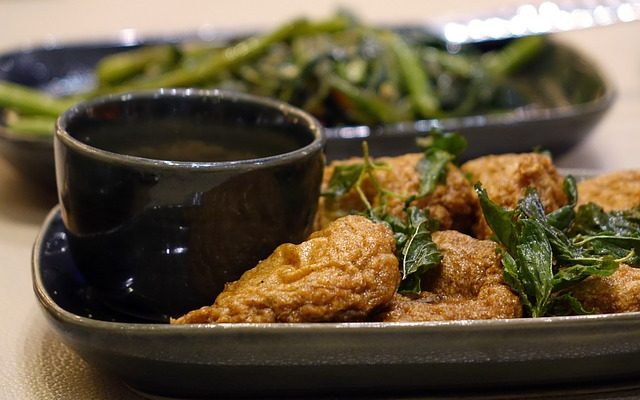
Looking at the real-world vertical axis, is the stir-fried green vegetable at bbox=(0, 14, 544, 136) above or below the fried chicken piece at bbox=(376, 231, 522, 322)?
below

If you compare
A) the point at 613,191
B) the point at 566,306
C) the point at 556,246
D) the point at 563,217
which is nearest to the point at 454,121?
the point at 613,191

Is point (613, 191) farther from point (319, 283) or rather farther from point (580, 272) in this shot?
point (319, 283)

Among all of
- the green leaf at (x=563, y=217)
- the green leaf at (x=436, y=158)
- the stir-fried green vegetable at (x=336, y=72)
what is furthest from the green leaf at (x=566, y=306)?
the stir-fried green vegetable at (x=336, y=72)

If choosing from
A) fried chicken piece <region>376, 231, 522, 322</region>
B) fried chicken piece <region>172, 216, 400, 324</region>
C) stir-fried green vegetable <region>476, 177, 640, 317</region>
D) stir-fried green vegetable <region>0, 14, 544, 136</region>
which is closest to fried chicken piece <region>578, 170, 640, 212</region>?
stir-fried green vegetable <region>476, 177, 640, 317</region>

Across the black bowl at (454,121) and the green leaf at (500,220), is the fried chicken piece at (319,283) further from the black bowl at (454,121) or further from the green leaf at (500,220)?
the black bowl at (454,121)

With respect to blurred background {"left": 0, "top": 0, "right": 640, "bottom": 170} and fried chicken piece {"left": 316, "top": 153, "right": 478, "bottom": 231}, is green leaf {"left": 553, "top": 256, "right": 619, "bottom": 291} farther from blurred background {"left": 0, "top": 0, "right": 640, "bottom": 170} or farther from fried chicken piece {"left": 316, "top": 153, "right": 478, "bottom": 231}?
blurred background {"left": 0, "top": 0, "right": 640, "bottom": 170}
